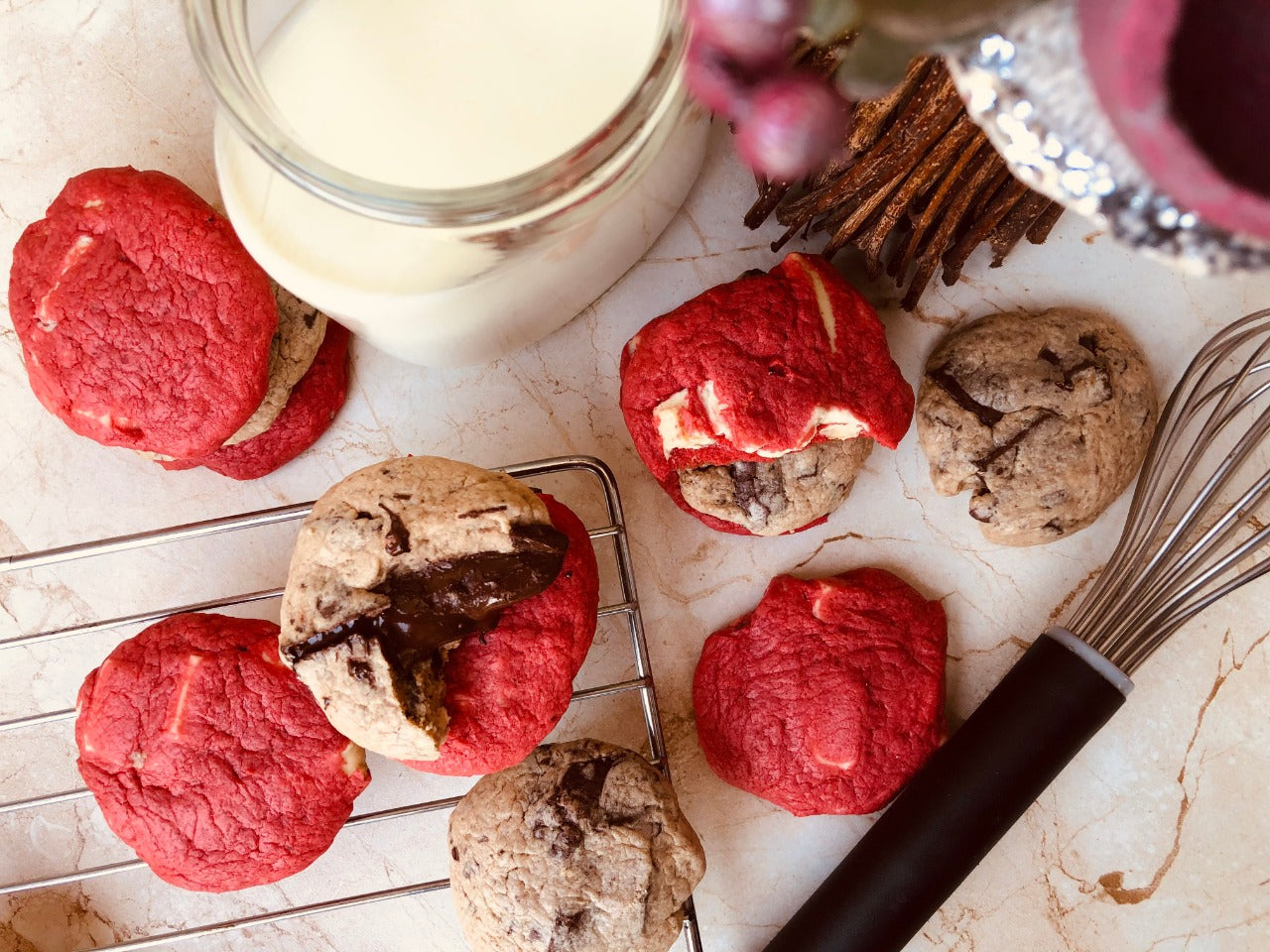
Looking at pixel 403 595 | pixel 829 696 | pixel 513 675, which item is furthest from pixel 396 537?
pixel 829 696

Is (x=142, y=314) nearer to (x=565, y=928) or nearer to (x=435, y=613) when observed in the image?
(x=435, y=613)

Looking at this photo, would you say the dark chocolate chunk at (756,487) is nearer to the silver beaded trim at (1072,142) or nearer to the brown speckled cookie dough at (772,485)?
the brown speckled cookie dough at (772,485)

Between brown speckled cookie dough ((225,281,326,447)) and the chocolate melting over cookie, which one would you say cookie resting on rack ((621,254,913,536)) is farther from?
brown speckled cookie dough ((225,281,326,447))

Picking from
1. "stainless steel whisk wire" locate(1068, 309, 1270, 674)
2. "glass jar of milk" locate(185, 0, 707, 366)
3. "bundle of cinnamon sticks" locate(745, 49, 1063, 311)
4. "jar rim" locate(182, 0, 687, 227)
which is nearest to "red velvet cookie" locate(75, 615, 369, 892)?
"glass jar of milk" locate(185, 0, 707, 366)

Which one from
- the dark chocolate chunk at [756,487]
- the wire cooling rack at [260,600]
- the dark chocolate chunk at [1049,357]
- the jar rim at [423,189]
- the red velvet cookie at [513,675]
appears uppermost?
the jar rim at [423,189]

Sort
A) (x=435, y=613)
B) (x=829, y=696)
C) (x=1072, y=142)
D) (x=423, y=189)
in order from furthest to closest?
(x=829, y=696)
(x=435, y=613)
(x=423, y=189)
(x=1072, y=142)

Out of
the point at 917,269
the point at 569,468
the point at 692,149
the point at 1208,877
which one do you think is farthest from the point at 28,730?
the point at 1208,877

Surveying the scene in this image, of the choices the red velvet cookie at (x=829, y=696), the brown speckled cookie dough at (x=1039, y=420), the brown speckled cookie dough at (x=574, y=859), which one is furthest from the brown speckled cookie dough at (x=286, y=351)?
the brown speckled cookie dough at (x=1039, y=420)
